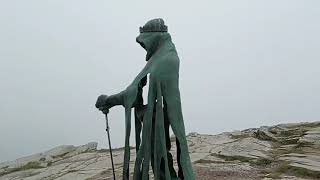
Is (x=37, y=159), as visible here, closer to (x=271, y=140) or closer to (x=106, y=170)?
(x=106, y=170)

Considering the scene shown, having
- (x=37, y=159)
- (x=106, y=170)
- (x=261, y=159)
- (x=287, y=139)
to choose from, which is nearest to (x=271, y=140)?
(x=287, y=139)

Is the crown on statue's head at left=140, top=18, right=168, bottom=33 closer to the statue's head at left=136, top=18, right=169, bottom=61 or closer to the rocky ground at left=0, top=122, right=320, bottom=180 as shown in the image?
the statue's head at left=136, top=18, right=169, bottom=61

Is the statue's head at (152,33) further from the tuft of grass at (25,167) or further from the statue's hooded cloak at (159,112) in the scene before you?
the tuft of grass at (25,167)

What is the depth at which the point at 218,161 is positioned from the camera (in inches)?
602

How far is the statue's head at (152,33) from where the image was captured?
4906mm

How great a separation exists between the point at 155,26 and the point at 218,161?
10982 mm

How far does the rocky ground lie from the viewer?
43.7 ft

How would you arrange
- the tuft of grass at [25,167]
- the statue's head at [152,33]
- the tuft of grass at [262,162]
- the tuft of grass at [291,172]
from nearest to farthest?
the statue's head at [152,33] < the tuft of grass at [291,172] < the tuft of grass at [262,162] < the tuft of grass at [25,167]

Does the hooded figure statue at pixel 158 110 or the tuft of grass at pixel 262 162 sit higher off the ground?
the hooded figure statue at pixel 158 110

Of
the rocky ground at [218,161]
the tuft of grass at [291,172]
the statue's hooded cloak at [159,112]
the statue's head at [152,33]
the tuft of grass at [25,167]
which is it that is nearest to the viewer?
the statue's hooded cloak at [159,112]

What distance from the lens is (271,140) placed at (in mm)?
21219

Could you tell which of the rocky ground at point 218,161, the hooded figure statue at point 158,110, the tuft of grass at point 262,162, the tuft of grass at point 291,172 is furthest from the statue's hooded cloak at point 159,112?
the tuft of grass at point 262,162

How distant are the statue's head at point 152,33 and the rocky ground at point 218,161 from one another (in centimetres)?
807

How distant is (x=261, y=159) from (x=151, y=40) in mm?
11328
